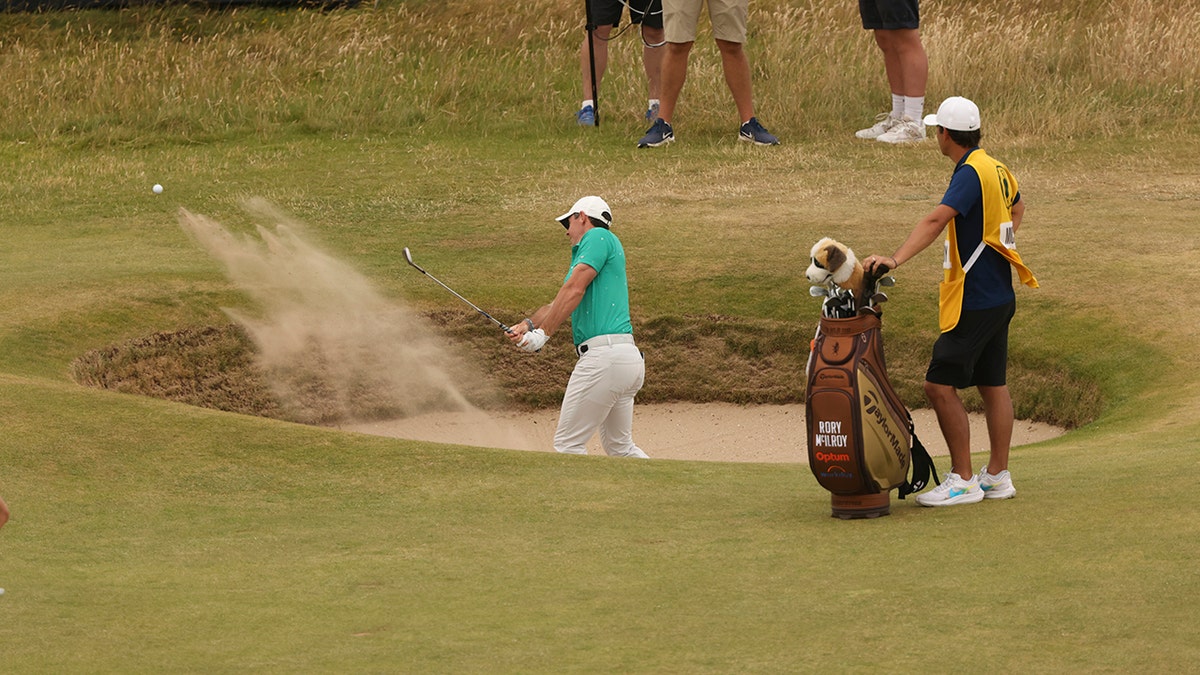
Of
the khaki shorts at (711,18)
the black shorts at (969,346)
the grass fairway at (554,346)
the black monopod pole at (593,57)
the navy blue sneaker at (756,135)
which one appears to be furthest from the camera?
the black monopod pole at (593,57)

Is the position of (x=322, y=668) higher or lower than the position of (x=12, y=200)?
higher

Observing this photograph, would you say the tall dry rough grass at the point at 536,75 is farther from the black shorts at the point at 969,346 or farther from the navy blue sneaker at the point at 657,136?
the black shorts at the point at 969,346

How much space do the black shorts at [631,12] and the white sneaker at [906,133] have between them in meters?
2.79

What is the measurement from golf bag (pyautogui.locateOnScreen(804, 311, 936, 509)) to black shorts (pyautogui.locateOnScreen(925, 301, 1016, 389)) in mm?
229

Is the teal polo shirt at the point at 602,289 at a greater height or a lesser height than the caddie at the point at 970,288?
lesser

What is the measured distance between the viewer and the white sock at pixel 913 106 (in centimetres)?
1603

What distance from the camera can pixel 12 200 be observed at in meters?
15.0

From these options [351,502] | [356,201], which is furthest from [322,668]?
[356,201]

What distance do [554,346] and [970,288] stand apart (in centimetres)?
523

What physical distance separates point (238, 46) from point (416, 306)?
1094 centimetres

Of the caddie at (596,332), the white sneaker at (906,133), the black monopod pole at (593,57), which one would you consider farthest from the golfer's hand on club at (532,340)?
the black monopod pole at (593,57)

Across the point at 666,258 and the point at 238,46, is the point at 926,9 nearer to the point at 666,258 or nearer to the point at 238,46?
the point at 238,46

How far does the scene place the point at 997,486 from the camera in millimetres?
6527

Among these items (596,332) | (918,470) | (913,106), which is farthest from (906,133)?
(918,470)
